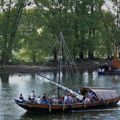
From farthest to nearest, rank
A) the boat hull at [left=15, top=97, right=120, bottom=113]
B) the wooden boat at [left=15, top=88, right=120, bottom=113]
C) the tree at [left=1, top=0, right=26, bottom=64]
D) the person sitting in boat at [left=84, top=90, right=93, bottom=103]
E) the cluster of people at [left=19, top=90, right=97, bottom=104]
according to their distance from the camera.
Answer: the tree at [left=1, top=0, right=26, bottom=64] → the person sitting in boat at [left=84, top=90, right=93, bottom=103] → the cluster of people at [left=19, top=90, right=97, bottom=104] → the wooden boat at [left=15, top=88, right=120, bottom=113] → the boat hull at [left=15, top=97, right=120, bottom=113]

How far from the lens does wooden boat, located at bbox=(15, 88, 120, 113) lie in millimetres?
73375

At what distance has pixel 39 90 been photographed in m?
101

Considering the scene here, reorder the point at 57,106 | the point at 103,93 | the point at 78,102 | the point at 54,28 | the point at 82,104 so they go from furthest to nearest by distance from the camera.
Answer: the point at 54,28 < the point at 103,93 < the point at 78,102 < the point at 82,104 < the point at 57,106

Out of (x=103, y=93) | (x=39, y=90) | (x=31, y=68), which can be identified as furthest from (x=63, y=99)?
(x=31, y=68)

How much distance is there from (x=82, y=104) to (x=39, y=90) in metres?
25.3

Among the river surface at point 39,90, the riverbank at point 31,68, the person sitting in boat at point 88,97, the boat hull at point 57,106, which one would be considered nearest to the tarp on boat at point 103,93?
the person sitting in boat at point 88,97

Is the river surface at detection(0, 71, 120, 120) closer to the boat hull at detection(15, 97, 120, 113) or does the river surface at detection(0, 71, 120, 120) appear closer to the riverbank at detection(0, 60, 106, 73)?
the boat hull at detection(15, 97, 120, 113)

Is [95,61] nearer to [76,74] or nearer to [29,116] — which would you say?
[76,74]

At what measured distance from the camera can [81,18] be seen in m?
166

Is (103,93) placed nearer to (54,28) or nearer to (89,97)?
(89,97)

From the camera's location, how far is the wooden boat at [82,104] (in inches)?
2889

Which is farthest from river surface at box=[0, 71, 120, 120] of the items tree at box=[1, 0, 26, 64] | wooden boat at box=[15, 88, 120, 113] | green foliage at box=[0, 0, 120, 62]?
green foliage at box=[0, 0, 120, 62]

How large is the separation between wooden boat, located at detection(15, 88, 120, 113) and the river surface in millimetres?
894

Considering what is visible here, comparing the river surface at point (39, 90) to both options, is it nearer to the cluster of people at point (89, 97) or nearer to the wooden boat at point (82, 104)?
the wooden boat at point (82, 104)
